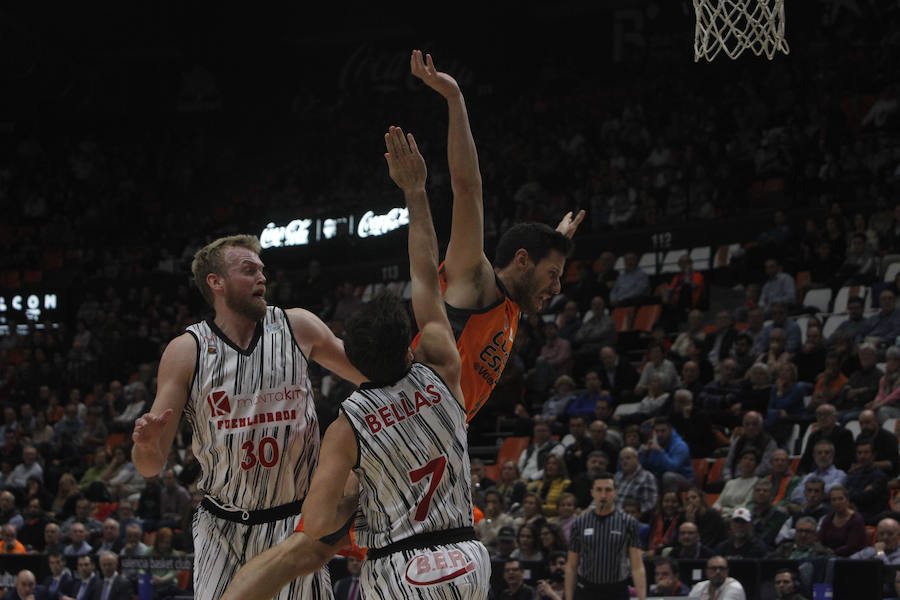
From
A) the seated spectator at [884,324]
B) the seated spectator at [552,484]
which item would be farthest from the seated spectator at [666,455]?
the seated spectator at [884,324]

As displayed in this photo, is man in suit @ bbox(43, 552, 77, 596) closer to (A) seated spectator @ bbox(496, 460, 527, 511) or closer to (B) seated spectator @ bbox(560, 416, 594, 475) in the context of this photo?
(A) seated spectator @ bbox(496, 460, 527, 511)

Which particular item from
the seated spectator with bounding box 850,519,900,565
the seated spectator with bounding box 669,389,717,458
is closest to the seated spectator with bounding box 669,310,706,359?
the seated spectator with bounding box 669,389,717,458

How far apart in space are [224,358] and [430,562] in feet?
4.44

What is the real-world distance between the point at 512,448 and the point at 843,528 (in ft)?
18.3

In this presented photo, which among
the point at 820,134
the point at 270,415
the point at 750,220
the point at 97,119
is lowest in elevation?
the point at 270,415

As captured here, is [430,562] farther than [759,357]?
No

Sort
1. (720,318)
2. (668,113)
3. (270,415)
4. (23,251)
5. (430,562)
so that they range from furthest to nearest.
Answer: (23,251), (668,113), (720,318), (270,415), (430,562)

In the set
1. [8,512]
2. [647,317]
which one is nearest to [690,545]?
[647,317]

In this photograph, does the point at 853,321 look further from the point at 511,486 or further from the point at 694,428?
the point at 511,486

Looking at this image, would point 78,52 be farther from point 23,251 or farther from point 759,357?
point 759,357

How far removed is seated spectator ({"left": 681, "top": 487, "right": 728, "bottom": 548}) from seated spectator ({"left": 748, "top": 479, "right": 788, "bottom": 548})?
1.05 ft

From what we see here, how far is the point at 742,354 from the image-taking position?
14.2 m

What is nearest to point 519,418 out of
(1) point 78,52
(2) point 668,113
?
(2) point 668,113

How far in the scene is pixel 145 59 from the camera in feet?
103
